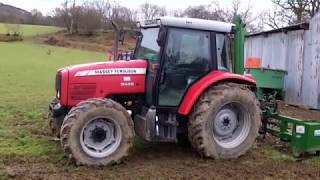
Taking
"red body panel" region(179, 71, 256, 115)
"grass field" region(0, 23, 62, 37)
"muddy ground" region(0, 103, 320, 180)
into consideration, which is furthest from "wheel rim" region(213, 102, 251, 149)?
"grass field" region(0, 23, 62, 37)

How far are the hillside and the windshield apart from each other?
80.8m

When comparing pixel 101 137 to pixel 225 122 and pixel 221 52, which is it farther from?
pixel 221 52

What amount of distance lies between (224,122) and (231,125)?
15 cm

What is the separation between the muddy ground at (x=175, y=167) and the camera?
258 inches

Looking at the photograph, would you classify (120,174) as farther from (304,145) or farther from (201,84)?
(304,145)

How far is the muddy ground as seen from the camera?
6.55 m

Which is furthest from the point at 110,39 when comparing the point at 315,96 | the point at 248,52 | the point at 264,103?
the point at 264,103

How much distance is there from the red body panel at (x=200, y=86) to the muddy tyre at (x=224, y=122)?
12 cm

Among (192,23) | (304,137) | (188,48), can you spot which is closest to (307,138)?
(304,137)

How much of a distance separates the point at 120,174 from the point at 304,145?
306 centimetres

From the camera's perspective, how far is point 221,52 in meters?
7.74

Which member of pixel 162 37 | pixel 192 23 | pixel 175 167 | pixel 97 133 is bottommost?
pixel 175 167

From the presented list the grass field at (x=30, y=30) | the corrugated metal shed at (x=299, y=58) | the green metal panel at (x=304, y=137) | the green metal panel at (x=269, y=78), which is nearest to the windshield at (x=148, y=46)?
the green metal panel at (x=304, y=137)

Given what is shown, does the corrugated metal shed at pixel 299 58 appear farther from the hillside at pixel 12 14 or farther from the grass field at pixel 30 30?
the hillside at pixel 12 14
